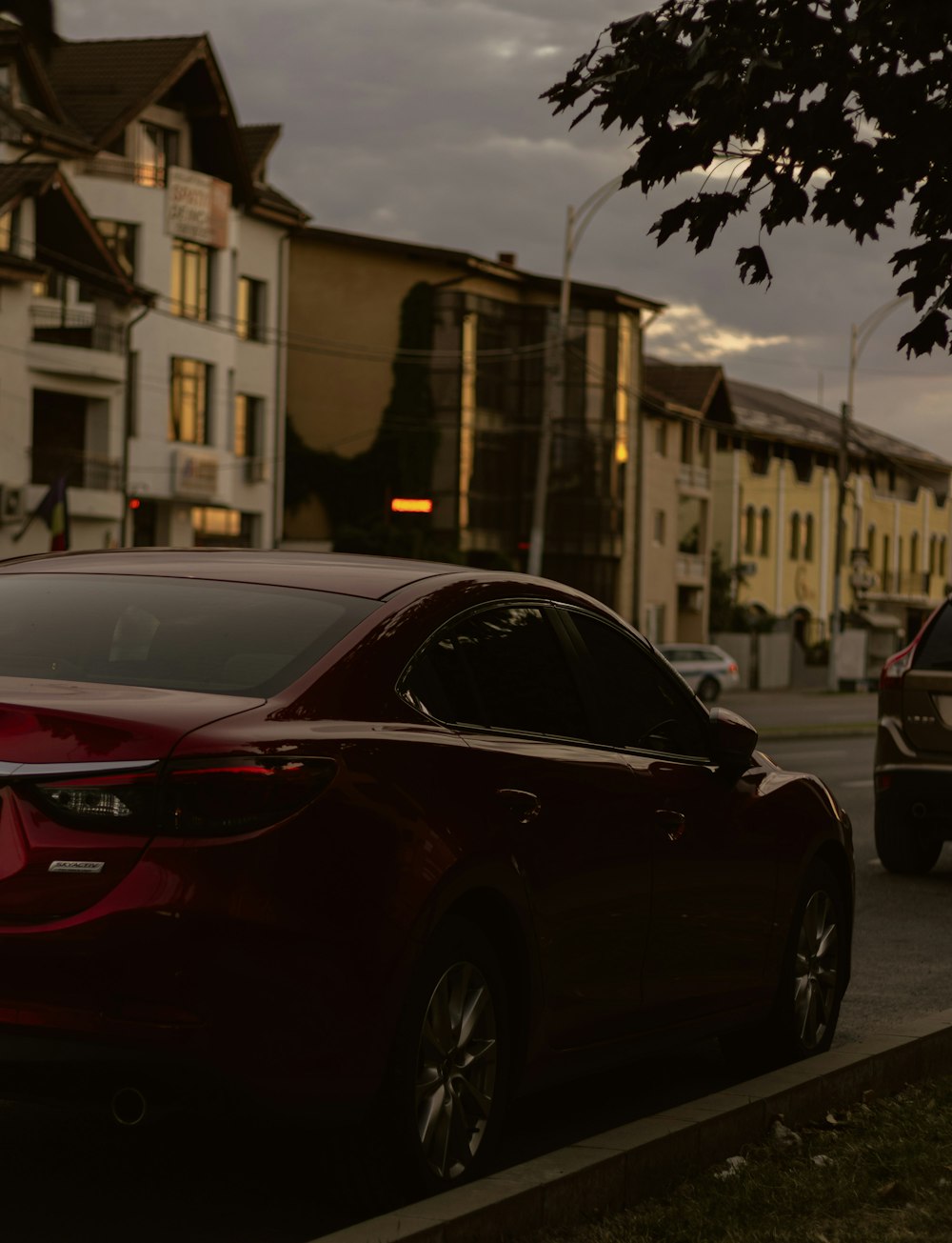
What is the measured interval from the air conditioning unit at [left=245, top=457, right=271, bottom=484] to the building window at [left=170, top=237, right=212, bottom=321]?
462 centimetres

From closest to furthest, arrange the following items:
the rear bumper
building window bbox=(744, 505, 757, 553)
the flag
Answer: the rear bumper < the flag < building window bbox=(744, 505, 757, 553)

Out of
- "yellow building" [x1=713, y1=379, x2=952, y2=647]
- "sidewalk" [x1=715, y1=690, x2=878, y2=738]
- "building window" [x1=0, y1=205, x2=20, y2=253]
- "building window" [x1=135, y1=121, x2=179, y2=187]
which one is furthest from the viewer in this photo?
"yellow building" [x1=713, y1=379, x2=952, y2=647]

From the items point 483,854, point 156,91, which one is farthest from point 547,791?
point 156,91

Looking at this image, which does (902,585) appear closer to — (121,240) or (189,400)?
(189,400)

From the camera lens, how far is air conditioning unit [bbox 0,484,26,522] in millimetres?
43750

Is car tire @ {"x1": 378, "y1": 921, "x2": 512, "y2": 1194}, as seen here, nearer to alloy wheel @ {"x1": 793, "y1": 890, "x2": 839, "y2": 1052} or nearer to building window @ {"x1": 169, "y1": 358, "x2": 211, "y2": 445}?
alloy wheel @ {"x1": 793, "y1": 890, "x2": 839, "y2": 1052}

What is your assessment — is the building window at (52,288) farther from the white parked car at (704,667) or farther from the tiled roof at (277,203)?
the white parked car at (704,667)

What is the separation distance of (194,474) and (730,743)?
44474 millimetres

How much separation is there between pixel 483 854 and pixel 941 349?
318 cm

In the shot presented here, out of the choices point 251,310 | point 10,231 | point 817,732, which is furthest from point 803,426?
point 817,732

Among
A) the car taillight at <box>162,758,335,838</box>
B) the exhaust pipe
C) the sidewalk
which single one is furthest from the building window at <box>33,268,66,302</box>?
the exhaust pipe

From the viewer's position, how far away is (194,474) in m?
50.3

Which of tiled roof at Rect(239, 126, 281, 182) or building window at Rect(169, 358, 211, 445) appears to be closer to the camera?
building window at Rect(169, 358, 211, 445)

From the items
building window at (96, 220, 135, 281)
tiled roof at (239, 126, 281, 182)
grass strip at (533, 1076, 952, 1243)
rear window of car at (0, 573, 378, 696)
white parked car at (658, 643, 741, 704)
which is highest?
tiled roof at (239, 126, 281, 182)
